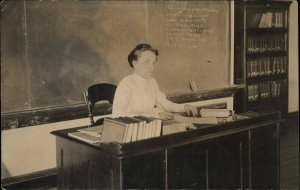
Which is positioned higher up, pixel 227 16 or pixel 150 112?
pixel 227 16

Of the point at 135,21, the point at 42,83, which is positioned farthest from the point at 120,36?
the point at 42,83

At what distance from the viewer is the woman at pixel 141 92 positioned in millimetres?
3047

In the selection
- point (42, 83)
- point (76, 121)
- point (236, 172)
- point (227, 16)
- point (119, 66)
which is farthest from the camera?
point (227, 16)

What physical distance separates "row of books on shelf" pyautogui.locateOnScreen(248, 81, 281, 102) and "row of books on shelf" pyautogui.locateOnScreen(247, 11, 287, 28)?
880 millimetres

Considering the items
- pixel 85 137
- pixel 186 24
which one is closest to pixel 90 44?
pixel 186 24

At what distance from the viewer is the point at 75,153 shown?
256cm

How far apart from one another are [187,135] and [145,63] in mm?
807

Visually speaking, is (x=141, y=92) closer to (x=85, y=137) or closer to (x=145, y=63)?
(x=145, y=63)

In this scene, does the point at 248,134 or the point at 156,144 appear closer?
the point at 156,144

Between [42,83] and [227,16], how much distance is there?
3.05m

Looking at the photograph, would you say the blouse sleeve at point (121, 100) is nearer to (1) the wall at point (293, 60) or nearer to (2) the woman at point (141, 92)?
(2) the woman at point (141, 92)

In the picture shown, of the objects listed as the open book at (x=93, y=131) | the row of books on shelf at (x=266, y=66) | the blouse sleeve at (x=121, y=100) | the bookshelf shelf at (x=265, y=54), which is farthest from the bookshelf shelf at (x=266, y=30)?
the open book at (x=93, y=131)

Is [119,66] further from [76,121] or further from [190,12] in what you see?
[190,12]

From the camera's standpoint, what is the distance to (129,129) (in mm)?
2297
